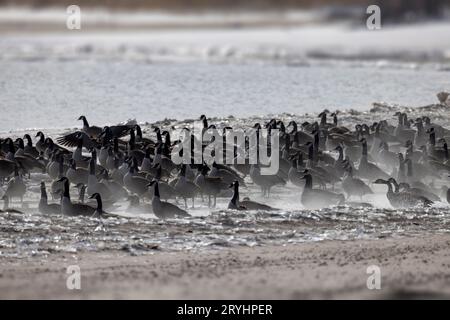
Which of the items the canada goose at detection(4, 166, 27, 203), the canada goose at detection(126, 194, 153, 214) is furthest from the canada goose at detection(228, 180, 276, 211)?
the canada goose at detection(4, 166, 27, 203)

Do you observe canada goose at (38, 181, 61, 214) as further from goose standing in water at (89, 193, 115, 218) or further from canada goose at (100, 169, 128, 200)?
canada goose at (100, 169, 128, 200)

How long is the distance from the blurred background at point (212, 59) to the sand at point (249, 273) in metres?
10.3

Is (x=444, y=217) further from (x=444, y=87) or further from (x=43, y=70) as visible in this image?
(x=43, y=70)

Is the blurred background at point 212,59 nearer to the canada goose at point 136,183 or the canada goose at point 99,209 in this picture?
the canada goose at point 136,183

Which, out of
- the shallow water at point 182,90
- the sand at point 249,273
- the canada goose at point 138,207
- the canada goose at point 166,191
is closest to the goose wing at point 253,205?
the canada goose at point 166,191

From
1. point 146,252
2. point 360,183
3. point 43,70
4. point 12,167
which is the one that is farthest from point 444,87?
point 146,252

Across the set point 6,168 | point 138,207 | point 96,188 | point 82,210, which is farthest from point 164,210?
point 6,168

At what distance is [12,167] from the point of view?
45.4 ft

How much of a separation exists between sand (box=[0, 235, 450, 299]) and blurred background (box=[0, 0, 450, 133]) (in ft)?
33.7

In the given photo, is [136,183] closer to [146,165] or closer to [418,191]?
[146,165]

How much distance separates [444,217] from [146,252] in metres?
3.89

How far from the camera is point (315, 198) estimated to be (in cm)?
1292

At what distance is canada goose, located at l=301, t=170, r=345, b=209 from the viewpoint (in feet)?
42.4

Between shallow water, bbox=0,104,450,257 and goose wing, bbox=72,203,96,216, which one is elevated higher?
goose wing, bbox=72,203,96,216
